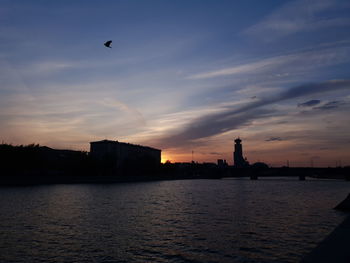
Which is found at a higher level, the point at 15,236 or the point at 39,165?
the point at 39,165

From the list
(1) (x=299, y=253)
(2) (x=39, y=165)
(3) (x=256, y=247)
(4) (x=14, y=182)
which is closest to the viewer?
(1) (x=299, y=253)

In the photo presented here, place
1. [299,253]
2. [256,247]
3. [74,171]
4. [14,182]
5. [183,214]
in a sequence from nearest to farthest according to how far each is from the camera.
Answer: [299,253], [256,247], [183,214], [14,182], [74,171]

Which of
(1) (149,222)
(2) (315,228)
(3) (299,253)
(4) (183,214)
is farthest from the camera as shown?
(4) (183,214)

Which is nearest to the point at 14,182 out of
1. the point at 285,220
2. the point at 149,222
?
the point at 149,222

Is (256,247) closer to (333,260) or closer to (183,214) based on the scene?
(333,260)

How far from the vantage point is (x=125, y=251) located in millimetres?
24781

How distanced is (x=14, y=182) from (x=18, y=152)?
19849mm

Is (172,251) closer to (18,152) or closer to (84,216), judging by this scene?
(84,216)

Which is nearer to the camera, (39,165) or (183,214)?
(183,214)

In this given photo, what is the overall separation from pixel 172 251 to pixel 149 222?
13854 millimetres

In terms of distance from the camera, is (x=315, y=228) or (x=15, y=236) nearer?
(x=15, y=236)

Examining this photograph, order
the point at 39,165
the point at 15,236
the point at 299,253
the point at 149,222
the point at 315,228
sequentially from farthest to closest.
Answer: the point at 39,165 < the point at 149,222 < the point at 315,228 < the point at 15,236 < the point at 299,253

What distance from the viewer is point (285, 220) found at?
41.2m

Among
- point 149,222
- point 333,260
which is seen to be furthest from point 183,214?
point 333,260
